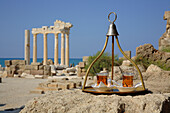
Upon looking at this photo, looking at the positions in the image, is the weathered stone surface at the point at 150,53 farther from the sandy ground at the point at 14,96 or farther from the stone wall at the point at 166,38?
the sandy ground at the point at 14,96

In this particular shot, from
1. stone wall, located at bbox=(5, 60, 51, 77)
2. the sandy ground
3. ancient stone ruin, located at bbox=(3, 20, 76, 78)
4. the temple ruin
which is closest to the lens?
the sandy ground

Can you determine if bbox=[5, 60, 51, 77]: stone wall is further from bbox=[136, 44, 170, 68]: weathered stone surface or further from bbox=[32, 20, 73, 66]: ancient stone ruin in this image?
bbox=[32, 20, 73, 66]: ancient stone ruin

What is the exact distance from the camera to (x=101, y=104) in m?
2.28

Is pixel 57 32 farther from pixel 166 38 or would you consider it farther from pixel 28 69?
pixel 166 38

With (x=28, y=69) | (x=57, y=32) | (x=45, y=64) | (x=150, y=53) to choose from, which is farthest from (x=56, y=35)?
(x=150, y=53)

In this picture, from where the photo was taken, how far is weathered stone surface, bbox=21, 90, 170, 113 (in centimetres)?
225

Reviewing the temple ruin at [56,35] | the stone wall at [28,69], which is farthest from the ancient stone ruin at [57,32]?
the stone wall at [28,69]

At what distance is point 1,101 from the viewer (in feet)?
26.4

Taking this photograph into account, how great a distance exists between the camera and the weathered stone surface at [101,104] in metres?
2.25

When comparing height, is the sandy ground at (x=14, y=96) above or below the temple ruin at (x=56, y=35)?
below

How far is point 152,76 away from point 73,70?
18.4 metres

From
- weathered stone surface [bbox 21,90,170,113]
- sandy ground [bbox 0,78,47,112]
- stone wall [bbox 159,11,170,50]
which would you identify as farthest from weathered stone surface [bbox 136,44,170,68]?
weathered stone surface [bbox 21,90,170,113]

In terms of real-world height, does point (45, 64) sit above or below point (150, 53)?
below

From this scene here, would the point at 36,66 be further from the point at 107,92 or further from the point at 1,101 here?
the point at 107,92
